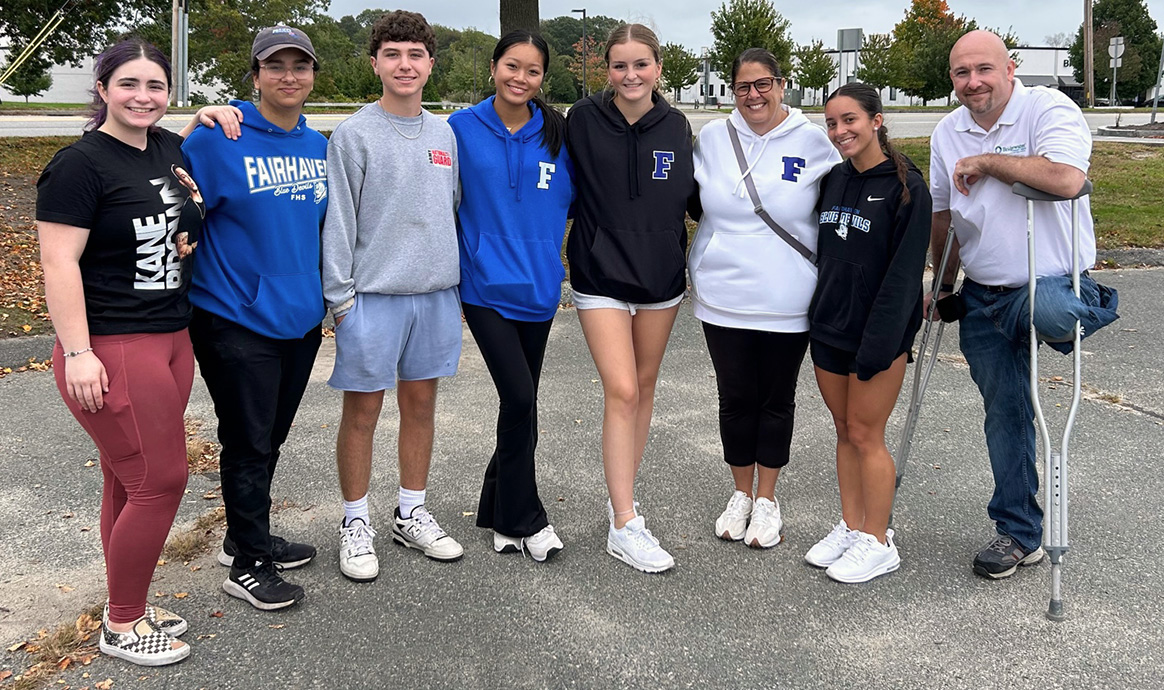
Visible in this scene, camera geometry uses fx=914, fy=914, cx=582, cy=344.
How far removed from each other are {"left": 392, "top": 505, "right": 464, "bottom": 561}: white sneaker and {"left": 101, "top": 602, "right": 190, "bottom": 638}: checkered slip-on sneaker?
3.25 feet

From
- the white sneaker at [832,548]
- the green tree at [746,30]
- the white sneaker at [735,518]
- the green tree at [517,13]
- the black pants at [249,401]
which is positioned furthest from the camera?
the green tree at [746,30]

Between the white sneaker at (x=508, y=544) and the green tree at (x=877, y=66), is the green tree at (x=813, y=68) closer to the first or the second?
the green tree at (x=877, y=66)

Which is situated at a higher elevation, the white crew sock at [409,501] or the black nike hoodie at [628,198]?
the black nike hoodie at [628,198]

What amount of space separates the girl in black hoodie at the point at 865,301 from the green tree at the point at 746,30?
3333 centimetres

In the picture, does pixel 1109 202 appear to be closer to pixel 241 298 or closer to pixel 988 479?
pixel 988 479

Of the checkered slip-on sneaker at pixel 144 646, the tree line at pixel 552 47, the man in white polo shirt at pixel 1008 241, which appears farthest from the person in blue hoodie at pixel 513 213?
the tree line at pixel 552 47

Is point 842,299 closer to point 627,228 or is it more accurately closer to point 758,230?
point 758,230

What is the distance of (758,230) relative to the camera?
150 inches

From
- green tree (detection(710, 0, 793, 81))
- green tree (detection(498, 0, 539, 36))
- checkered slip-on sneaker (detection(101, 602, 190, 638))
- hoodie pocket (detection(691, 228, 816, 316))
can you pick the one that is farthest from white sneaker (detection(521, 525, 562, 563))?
green tree (detection(710, 0, 793, 81))

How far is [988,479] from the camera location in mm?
4816

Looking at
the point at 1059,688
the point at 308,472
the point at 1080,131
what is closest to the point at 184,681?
the point at 308,472

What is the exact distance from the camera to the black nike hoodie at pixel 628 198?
3734mm

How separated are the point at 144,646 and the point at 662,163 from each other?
2623 millimetres

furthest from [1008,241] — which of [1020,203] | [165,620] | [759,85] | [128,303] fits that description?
[165,620]
